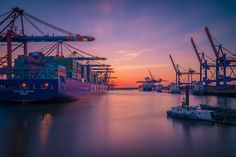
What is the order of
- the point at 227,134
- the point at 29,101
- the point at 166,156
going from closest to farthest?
the point at 166,156
the point at 227,134
the point at 29,101

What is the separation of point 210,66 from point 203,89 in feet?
40.4

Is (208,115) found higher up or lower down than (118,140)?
higher up

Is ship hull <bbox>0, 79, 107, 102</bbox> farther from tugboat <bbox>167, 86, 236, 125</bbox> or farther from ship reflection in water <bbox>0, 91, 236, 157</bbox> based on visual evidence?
tugboat <bbox>167, 86, 236, 125</bbox>

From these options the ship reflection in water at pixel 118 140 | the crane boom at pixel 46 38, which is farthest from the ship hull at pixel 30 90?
the ship reflection in water at pixel 118 140

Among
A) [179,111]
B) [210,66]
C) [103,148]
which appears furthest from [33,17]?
[210,66]

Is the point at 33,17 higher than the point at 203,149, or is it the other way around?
the point at 33,17

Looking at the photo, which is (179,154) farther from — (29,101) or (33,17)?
(33,17)

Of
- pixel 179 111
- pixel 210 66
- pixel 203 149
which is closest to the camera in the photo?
pixel 203 149

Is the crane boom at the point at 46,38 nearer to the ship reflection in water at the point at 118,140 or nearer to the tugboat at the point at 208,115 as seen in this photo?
the ship reflection in water at the point at 118,140

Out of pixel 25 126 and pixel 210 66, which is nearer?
pixel 25 126

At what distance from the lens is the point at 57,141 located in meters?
19.4

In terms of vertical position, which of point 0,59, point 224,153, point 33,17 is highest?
point 33,17

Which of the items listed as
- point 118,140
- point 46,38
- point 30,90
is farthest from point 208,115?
point 46,38

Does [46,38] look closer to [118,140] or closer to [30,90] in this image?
[30,90]
